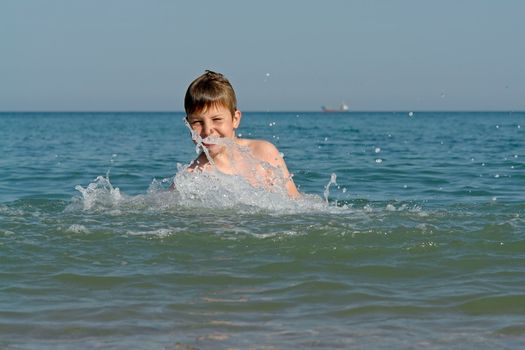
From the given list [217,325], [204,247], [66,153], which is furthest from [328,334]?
[66,153]

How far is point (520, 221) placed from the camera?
6.13 meters

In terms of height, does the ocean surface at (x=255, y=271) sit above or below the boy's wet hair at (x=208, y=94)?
below

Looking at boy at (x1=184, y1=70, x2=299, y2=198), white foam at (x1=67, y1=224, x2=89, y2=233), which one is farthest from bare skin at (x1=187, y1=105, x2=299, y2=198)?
white foam at (x1=67, y1=224, x2=89, y2=233)

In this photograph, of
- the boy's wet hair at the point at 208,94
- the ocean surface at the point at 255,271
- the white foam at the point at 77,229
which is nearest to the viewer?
the ocean surface at the point at 255,271

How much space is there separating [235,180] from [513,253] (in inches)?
98.4

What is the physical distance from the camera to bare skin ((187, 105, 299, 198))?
6629 mm

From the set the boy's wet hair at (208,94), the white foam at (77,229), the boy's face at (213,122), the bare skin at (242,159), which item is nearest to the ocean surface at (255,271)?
the white foam at (77,229)

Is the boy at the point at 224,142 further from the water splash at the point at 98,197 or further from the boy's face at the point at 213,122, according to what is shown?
the water splash at the point at 98,197

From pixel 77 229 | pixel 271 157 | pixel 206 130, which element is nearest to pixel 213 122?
pixel 206 130

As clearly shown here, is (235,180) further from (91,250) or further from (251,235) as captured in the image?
(91,250)

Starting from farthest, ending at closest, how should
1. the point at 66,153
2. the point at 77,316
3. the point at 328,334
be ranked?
Answer: 1. the point at 66,153
2. the point at 77,316
3. the point at 328,334

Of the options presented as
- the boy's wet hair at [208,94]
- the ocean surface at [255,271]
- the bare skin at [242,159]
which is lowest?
the ocean surface at [255,271]

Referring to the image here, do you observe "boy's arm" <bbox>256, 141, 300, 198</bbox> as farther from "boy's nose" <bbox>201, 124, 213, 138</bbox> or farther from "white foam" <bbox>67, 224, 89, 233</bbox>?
A: "white foam" <bbox>67, 224, 89, 233</bbox>

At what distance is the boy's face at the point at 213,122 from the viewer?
6492 mm
